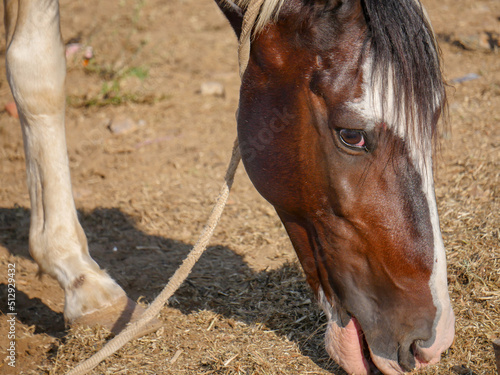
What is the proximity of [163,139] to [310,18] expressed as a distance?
9.81 ft

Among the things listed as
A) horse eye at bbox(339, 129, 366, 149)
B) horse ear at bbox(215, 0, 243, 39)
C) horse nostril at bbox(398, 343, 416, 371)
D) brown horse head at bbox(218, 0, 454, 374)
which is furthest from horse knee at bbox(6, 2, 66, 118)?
horse nostril at bbox(398, 343, 416, 371)

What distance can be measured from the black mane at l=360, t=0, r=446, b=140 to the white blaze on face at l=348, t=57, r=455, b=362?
1 cm

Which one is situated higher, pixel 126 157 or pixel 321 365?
pixel 321 365

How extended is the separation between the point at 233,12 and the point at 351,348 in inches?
47.6

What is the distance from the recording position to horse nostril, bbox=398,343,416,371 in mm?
1646

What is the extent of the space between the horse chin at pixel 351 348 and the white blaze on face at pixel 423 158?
209 millimetres

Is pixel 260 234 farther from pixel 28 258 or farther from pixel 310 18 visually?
pixel 310 18

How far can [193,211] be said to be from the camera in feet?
11.3

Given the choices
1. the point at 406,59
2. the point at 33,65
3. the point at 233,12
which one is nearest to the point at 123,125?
the point at 33,65

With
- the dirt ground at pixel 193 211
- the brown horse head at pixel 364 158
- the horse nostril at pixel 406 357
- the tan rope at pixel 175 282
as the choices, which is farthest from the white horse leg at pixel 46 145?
the horse nostril at pixel 406 357

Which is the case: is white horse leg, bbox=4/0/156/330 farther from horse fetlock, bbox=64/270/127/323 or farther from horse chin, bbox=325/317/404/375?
horse chin, bbox=325/317/404/375

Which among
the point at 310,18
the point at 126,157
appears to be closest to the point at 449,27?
the point at 126,157

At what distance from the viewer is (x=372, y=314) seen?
1698mm

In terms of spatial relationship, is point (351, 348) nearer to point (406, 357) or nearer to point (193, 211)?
point (406, 357)
